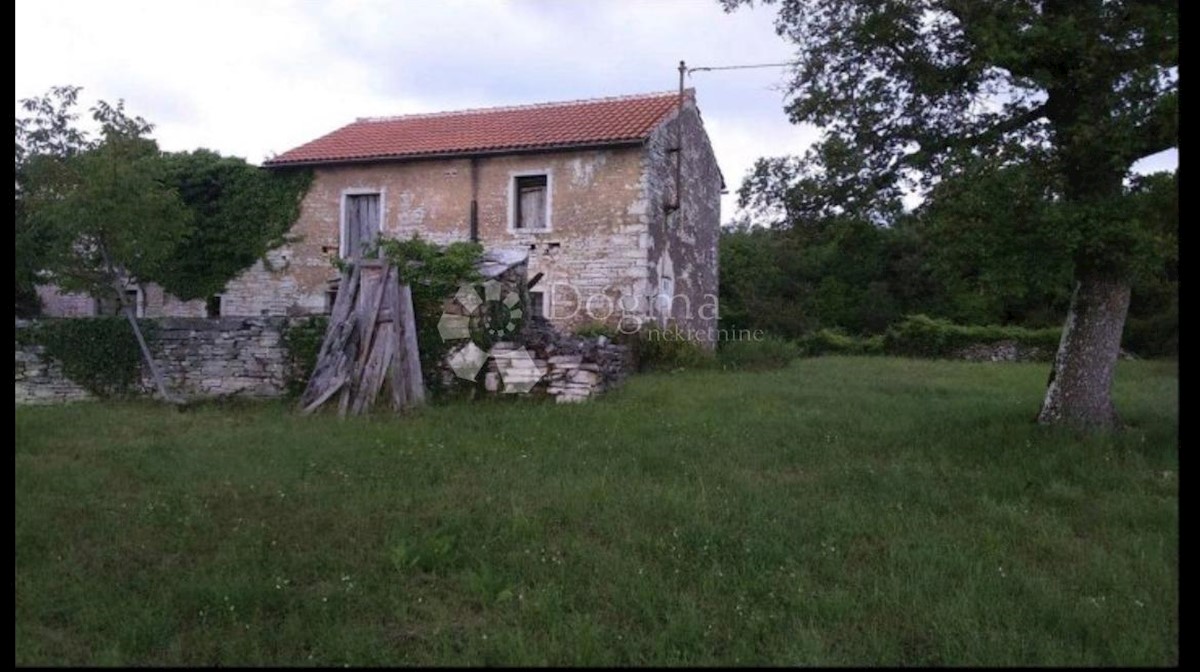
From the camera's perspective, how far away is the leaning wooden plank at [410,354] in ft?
30.0

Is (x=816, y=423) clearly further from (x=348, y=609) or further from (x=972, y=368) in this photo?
(x=972, y=368)

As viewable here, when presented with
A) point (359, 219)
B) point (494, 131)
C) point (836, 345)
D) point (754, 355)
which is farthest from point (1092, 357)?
point (836, 345)

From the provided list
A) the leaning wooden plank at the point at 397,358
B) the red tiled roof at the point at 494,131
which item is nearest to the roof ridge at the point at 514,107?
the red tiled roof at the point at 494,131

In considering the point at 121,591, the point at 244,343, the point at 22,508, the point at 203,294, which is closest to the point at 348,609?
the point at 121,591

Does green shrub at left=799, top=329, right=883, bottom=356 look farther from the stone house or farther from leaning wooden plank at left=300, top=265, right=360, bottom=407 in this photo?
leaning wooden plank at left=300, top=265, right=360, bottom=407

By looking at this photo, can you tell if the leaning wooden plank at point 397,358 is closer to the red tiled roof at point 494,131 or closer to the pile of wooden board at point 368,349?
the pile of wooden board at point 368,349

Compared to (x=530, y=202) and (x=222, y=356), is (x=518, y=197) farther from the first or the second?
(x=222, y=356)

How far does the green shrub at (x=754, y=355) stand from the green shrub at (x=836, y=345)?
6.88 metres

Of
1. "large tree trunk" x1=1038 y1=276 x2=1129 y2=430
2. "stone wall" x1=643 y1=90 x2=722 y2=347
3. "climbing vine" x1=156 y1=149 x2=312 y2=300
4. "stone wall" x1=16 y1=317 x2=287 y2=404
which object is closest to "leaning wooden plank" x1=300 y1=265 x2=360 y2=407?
"stone wall" x1=16 y1=317 x2=287 y2=404

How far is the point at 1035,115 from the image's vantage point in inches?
283

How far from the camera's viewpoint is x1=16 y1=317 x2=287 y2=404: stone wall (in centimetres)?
1010

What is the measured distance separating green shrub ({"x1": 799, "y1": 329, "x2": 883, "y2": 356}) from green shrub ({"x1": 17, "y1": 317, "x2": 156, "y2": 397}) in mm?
18663
